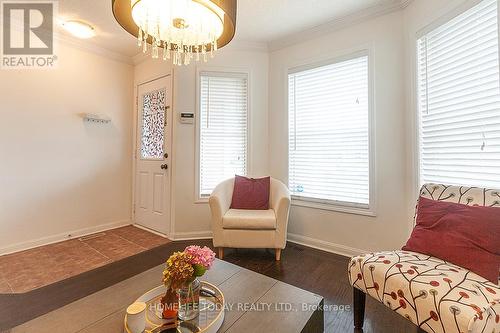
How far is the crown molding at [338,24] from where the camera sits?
7.56 feet

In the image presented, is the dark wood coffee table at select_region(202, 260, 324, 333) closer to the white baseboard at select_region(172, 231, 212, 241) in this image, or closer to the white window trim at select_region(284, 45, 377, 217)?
the white window trim at select_region(284, 45, 377, 217)

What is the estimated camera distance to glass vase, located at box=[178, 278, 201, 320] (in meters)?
0.94

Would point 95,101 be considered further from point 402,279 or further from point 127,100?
point 402,279

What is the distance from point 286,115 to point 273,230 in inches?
59.5

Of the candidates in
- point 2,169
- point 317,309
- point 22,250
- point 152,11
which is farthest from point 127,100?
point 317,309

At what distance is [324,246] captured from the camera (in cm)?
269

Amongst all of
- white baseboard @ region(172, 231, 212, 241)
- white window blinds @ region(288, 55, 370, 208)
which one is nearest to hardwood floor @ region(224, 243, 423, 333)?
white baseboard @ region(172, 231, 212, 241)

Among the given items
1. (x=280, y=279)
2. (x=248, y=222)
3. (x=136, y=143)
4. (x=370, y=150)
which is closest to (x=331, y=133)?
(x=370, y=150)

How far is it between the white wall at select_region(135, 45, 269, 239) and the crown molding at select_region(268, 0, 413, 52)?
29 cm

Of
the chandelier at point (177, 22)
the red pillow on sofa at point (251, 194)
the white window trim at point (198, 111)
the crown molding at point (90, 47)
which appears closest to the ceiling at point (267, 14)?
the crown molding at point (90, 47)

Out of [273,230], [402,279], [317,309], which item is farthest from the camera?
[273,230]

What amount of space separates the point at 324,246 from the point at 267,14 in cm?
271

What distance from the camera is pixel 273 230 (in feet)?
7.59

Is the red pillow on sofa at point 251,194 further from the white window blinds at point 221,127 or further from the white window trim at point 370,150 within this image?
the white window trim at point 370,150
